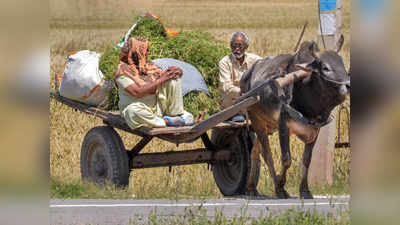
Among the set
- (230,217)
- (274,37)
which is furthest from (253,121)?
(274,37)

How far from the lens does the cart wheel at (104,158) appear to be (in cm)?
803

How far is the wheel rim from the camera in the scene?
27.7 ft

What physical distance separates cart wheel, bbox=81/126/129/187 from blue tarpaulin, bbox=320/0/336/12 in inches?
108

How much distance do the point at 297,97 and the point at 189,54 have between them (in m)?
2.04

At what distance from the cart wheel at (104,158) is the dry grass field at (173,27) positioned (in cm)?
22

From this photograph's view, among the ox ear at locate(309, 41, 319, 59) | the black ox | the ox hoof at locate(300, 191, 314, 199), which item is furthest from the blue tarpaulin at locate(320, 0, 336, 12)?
the ox hoof at locate(300, 191, 314, 199)

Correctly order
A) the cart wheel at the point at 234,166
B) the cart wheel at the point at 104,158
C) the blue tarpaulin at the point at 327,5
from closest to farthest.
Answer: the blue tarpaulin at the point at 327,5 → the cart wheel at the point at 104,158 → the cart wheel at the point at 234,166

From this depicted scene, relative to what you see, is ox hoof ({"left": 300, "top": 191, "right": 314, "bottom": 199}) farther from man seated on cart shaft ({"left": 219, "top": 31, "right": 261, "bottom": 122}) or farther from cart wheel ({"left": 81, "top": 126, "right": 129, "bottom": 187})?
cart wheel ({"left": 81, "top": 126, "right": 129, "bottom": 187})

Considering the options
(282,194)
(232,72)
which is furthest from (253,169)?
(232,72)

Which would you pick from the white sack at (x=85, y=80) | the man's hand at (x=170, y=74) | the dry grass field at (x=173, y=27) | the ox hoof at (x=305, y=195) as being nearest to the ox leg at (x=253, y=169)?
the dry grass field at (x=173, y=27)

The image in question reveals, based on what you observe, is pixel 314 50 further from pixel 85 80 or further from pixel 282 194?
pixel 85 80

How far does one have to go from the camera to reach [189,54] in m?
8.84

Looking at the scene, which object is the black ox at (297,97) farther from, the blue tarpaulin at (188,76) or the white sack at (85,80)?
the white sack at (85,80)
